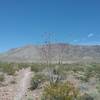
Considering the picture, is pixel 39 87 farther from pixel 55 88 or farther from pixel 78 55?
pixel 78 55

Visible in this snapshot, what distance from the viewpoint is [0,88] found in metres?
18.2

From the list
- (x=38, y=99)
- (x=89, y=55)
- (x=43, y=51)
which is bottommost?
(x=38, y=99)

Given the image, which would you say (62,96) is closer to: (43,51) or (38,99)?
(38,99)

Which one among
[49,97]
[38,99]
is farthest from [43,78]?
[49,97]

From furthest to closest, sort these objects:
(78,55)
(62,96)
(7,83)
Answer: (78,55) → (7,83) → (62,96)

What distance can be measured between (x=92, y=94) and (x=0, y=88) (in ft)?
22.5

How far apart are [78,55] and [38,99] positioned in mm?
184246

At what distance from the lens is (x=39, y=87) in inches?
721

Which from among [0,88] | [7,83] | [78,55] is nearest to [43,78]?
[7,83]

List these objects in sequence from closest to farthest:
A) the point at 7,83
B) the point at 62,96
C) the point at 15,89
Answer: the point at 62,96 < the point at 15,89 < the point at 7,83

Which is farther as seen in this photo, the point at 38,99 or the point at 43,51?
the point at 43,51

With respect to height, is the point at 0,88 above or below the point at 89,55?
below

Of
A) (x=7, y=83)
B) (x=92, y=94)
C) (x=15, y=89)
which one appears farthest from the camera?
(x=7, y=83)

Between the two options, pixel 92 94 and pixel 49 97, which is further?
pixel 92 94
